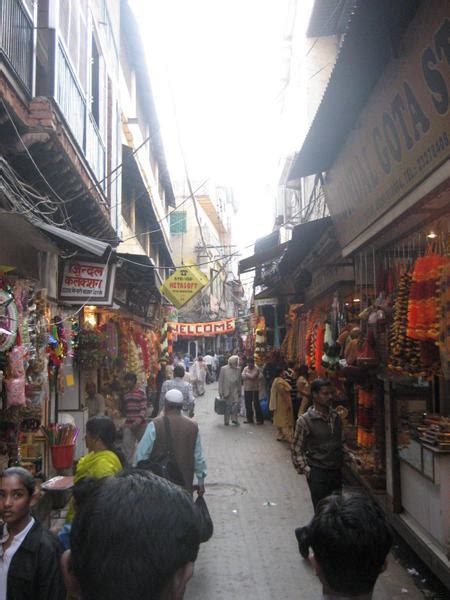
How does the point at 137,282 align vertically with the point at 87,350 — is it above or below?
above

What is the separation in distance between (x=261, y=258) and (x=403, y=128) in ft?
27.7

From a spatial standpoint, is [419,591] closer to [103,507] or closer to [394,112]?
[394,112]

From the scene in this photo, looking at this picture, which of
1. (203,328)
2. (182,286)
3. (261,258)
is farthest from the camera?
(203,328)

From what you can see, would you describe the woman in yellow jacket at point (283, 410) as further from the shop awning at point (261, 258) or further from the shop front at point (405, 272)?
the shop front at point (405, 272)

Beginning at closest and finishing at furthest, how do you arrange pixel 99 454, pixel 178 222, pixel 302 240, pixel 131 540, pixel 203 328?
pixel 131 540, pixel 99 454, pixel 302 240, pixel 203 328, pixel 178 222

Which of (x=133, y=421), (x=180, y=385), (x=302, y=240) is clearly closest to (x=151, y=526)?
(x=302, y=240)

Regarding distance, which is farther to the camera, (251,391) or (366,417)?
(251,391)

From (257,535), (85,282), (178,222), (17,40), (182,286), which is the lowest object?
(257,535)

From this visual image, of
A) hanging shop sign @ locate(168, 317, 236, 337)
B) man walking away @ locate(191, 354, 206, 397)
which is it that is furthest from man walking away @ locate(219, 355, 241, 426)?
hanging shop sign @ locate(168, 317, 236, 337)

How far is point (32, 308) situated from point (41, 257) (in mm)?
1904

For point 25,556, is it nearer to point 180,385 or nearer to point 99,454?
point 99,454

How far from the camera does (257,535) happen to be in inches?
284

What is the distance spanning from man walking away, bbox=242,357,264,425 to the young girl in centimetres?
1349

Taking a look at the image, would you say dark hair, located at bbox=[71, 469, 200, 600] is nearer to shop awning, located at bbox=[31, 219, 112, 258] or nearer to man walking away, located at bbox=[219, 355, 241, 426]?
shop awning, located at bbox=[31, 219, 112, 258]
